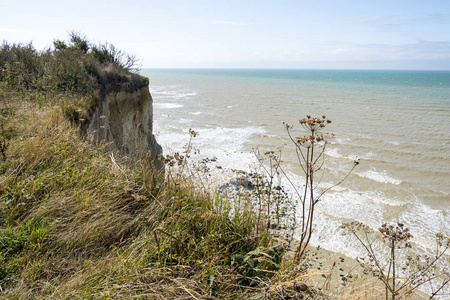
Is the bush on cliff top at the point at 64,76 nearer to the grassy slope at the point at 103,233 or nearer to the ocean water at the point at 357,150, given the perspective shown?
the grassy slope at the point at 103,233

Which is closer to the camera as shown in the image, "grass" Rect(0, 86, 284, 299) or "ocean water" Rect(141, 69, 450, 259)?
"grass" Rect(0, 86, 284, 299)

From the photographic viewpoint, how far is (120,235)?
144 inches

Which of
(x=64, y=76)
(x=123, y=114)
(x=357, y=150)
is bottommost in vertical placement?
(x=357, y=150)

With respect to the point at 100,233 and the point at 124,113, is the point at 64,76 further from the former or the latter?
the point at 100,233

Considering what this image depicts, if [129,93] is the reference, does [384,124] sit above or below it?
below

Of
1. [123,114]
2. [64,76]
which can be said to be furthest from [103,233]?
[123,114]

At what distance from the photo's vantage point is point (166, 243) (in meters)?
3.38

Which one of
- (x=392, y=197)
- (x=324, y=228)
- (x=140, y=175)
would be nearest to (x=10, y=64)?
(x=140, y=175)

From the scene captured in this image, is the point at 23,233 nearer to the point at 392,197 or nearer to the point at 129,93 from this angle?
the point at 129,93

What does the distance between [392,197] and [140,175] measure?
1076 cm

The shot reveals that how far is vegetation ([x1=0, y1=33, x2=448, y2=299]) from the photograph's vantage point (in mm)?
2758

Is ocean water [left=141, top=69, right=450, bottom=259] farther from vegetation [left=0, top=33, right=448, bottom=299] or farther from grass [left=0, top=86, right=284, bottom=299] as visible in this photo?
grass [left=0, top=86, right=284, bottom=299]

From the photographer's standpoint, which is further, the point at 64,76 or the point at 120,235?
the point at 64,76

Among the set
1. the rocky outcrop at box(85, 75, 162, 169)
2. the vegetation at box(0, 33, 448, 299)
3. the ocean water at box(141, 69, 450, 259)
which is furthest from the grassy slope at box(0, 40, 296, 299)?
the rocky outcrop at box(85, 75, 162, 169)
